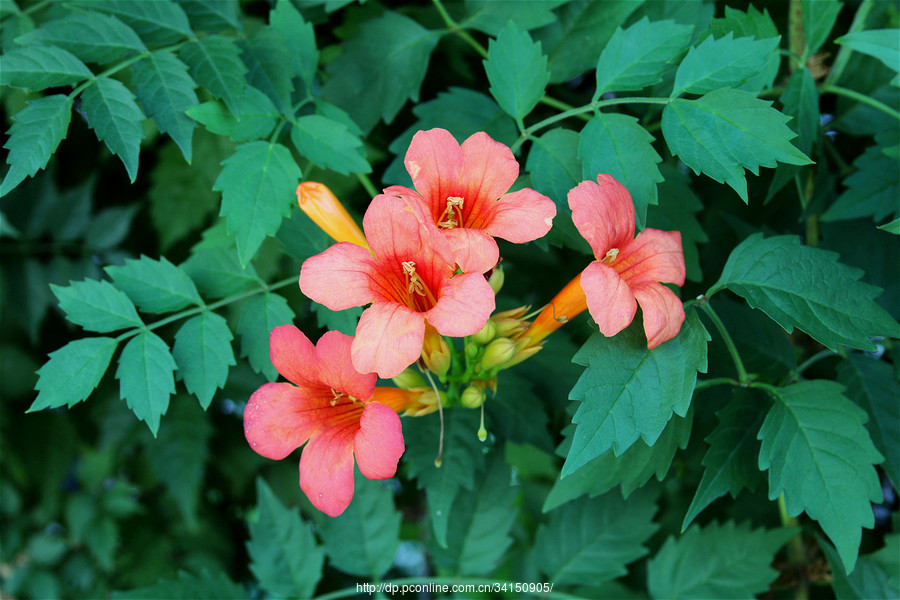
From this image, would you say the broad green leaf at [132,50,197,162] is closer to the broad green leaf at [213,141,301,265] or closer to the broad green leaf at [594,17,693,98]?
the broad green leaf at [213,141,301,265]

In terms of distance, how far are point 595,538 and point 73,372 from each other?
4.74 ft

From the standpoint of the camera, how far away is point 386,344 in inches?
40.2

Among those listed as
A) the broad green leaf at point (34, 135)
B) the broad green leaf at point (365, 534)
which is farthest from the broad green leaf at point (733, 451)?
the broad green leaf at point (34, 135)

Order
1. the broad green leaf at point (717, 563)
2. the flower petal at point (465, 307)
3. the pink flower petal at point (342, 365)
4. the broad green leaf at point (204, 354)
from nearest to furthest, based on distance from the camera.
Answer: the flower petal at point (465, 307), the pink flower petal at point (342, 365), the broad green leaf at point (204, 354), the broad green leaf at point (717, 563)

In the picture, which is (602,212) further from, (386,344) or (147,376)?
(147,376)

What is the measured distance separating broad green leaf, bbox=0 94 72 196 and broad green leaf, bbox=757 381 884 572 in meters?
1.62

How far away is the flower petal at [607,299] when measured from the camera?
1.03m

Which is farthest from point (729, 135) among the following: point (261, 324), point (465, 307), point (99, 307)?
point (99, 307)

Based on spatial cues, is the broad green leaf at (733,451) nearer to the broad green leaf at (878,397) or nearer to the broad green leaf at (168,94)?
the broad green leaf at (878,397)

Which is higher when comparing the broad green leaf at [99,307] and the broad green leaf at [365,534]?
the broad green leaf at [99,307]

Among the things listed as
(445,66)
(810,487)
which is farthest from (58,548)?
(810,487)

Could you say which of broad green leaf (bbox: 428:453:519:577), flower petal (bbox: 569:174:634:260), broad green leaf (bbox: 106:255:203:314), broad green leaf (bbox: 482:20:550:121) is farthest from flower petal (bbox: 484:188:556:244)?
broad green leaf (bbox: 428:453:519:577)

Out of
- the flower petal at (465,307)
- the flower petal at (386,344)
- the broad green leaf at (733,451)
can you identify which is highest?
the flower petal at (465,307)

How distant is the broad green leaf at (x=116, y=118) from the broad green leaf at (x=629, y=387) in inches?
40.9
